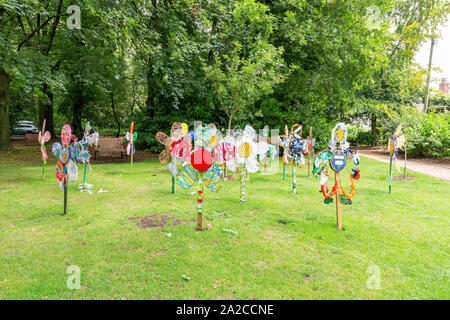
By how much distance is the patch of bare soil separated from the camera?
4.80 metres

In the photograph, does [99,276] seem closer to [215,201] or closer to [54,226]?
[54,226]

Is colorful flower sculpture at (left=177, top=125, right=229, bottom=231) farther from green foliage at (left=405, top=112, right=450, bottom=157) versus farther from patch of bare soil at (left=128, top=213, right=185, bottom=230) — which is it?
green foliage at (left=405, top=112, right=450, bottom=157)

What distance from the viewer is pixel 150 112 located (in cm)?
1590

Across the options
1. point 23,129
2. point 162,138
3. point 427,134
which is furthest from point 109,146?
point 23,129

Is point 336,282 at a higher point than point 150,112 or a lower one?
lower

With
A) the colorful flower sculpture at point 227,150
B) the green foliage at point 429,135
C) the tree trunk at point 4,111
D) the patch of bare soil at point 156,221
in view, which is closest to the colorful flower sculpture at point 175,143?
the colorful flower sculpture at point 227,150

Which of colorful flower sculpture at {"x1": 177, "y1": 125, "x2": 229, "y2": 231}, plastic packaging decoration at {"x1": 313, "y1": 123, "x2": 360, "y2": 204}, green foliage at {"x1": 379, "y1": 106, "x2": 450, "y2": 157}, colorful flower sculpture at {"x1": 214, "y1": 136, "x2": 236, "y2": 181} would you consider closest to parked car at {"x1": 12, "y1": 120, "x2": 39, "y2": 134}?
colorful flower sculpture at {"x1": 214, "y1": 136, "x2": 236, "y2": 181}

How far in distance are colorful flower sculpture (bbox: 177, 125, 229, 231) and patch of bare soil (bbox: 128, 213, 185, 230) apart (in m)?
0.63

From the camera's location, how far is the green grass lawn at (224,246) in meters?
2.97

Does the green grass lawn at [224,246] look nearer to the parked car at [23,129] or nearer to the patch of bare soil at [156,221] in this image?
the patch of bare soil at [156,221]

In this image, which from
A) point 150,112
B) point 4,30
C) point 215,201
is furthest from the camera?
point 150,112

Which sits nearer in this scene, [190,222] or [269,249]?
[269,249]
